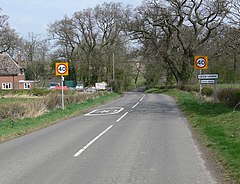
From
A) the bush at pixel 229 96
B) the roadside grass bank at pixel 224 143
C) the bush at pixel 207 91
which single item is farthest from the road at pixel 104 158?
the bush at pixel 207 91

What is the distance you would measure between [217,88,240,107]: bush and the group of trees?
6.13ft

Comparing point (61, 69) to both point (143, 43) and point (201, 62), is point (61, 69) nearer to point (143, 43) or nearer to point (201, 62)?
point (201, 62)

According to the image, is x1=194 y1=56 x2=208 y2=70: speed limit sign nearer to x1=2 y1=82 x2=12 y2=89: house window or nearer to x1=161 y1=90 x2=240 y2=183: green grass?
x1=161 y1=90 x2=240 y2=183: green grass

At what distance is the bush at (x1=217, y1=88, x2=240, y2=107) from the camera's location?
21881mm

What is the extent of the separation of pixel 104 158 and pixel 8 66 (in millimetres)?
75170

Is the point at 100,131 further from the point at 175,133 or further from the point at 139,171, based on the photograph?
the point at 139,171

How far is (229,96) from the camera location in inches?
930

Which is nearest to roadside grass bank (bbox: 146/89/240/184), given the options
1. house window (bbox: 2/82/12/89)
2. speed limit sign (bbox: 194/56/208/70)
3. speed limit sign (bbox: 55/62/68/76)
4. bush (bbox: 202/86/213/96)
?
speed limit sign (bbox: 194/56/208/70)

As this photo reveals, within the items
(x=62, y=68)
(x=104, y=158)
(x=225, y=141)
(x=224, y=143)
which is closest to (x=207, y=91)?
(x=62, y=68)

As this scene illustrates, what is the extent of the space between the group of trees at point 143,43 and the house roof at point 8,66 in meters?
5.09

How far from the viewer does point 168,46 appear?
60.4m

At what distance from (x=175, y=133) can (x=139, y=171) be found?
6728 millimetres

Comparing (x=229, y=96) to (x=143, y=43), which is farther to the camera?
(x=143, y=43)

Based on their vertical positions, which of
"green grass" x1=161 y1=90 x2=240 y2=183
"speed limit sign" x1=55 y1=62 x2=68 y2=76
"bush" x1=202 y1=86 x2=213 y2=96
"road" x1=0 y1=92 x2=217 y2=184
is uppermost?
"speed limit sign" x1=55 y1=62 x2=68 y2=76
